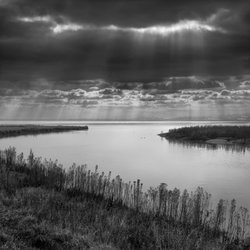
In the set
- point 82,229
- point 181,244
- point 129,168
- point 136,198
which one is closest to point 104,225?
point 82,229

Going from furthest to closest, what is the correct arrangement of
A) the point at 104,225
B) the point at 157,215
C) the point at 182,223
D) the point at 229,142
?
the point at 229,142 < the point at 157,215 < the point at 182,223 < the point at 104,225

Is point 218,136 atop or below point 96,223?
atop

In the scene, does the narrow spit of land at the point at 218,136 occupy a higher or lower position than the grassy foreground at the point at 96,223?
higher

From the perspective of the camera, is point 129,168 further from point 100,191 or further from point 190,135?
point 190,135

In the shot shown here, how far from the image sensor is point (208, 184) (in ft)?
103

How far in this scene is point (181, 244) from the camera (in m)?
12.3

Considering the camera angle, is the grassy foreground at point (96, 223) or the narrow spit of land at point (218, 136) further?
the narrow spit of land at point (218, 136)

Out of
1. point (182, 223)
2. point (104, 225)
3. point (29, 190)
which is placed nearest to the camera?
point (104, 225)

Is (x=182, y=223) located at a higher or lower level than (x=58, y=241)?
lower

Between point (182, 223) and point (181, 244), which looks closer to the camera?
point (181, 244)

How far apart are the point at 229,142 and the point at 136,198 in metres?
60.3

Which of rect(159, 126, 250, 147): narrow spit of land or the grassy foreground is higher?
rect(159, 126, 250, 147): narrow spit of land

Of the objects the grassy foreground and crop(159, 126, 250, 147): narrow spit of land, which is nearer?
the grassy foreground

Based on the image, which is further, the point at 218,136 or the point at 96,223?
the point at 218,136
